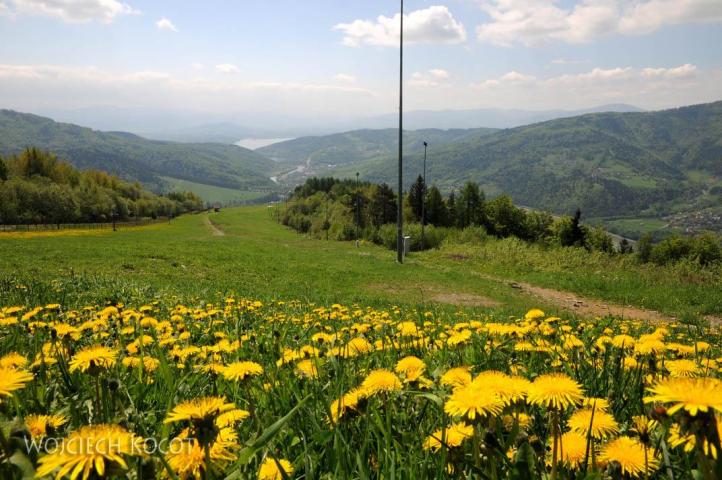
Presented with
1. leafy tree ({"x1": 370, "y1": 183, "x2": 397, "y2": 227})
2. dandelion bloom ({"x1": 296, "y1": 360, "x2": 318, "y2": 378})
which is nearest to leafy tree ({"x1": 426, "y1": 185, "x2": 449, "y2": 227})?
leafy tree ({"x1": 370, "y1": 183, "x2": 397, "y2": 227})

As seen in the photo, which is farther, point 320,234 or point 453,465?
point 320,234

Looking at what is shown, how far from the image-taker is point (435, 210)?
86.2 m

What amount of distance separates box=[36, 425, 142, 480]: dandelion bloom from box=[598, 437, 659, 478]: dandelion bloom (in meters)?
1.18

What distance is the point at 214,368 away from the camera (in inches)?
86.8

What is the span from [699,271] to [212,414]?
90.9 ft

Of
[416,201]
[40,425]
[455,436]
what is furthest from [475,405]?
[416,201]

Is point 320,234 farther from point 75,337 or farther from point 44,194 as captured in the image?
point 75,337

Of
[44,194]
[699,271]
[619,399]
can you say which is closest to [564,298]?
[699,271]

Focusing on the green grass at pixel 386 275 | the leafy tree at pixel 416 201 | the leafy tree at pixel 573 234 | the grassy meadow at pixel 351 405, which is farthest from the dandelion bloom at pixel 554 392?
the leafy tree at pixel 573 234

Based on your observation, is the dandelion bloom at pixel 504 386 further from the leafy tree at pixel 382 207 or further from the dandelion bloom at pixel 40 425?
the leafy tree at pixel 382 207

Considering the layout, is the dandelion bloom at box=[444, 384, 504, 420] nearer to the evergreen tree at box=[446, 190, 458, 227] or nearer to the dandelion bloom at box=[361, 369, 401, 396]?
the dandelion bloom at box=[361, 369, 401, 396]

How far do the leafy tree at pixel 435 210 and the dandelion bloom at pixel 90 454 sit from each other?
83981 mm

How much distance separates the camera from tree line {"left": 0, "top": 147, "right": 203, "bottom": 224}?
8325 cm

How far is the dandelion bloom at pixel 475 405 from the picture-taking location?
3.54ft
